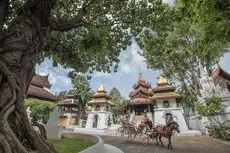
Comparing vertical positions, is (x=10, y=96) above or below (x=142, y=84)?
below

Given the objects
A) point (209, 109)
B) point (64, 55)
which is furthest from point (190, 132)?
point (64, 55)

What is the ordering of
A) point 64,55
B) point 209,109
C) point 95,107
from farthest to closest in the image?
point 95,107 → point 209,109 → point 64,55

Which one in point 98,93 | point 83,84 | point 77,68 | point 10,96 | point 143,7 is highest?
point 83,84

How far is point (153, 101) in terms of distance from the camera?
27.7m

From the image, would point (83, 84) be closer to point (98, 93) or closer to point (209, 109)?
point (98, 93)

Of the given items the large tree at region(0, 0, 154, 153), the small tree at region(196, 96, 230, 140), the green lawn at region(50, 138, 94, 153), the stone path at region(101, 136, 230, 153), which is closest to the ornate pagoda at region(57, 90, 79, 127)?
the stone path at region(101, 136, 230, 153)

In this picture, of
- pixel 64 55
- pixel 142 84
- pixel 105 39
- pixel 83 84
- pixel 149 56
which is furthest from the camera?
pixel 83 84

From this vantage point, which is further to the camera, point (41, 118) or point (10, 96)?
point (41, 118)

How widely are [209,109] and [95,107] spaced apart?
1864 centimetres

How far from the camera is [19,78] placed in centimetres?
540

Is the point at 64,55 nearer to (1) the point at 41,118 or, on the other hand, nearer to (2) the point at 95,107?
(1) the point at 41,118

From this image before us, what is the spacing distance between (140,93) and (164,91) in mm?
6360

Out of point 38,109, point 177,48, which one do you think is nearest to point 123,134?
point 38,109

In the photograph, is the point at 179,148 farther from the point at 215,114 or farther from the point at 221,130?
the point at 215,114
